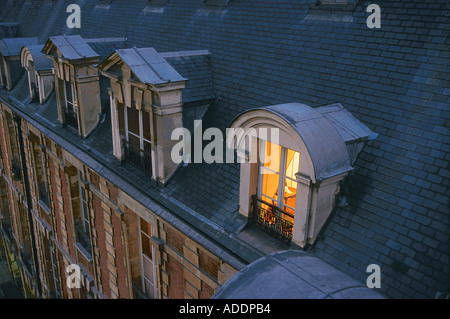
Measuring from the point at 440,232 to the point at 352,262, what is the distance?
1118mm

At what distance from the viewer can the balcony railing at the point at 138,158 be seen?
8.85 m

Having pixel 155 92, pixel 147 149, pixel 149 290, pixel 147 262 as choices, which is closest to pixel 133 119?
pixel 147 149

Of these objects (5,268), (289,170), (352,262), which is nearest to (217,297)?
(352,262)

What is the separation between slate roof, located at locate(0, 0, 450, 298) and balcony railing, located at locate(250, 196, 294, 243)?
380 mm

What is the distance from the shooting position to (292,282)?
4844 millimetres

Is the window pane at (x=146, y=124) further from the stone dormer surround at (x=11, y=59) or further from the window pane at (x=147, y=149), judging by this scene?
the stone dormer surround at (x=11, y=59)

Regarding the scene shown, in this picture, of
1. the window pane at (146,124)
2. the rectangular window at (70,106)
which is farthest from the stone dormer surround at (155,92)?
the rectangular window at (70,106)

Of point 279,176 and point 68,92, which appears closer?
point 279,176

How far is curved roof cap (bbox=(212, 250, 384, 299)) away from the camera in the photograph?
465cm

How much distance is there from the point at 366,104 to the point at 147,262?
23.0 ft

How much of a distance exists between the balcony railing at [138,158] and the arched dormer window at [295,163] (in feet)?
9.39

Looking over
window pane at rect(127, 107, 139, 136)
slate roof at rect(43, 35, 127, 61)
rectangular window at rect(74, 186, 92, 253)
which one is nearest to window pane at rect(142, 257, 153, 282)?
rectangular window at rect(74, 186, 92, 253)

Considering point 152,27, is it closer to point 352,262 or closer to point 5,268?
point 352,262

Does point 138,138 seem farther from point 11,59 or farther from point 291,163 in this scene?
point 11,59
